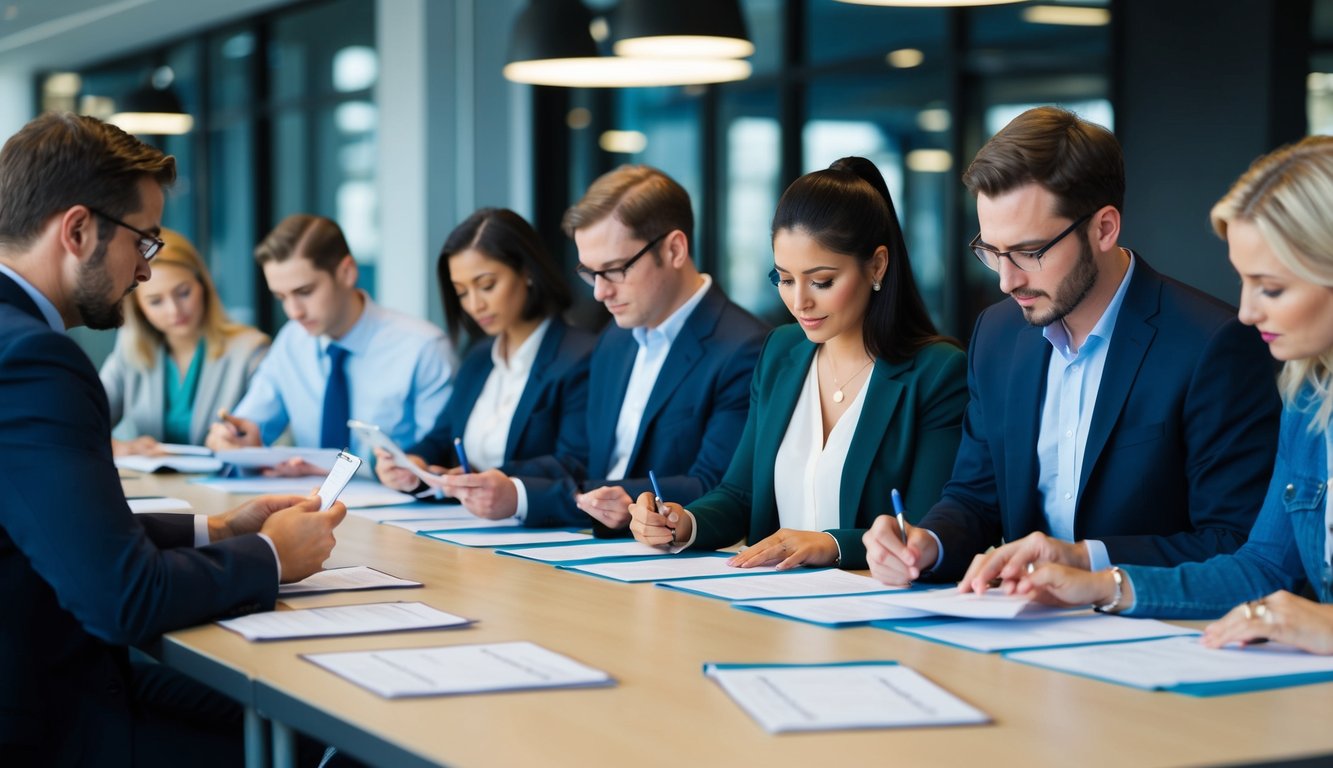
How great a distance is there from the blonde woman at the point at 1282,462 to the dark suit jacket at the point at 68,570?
4.35ft

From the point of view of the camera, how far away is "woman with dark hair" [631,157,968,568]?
10.2 feet

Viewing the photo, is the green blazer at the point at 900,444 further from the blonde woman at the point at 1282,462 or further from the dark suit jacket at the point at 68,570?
the dark suit jacket at the point at 68,570

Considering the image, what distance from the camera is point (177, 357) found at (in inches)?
224

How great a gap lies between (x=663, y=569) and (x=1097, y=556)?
81 cm

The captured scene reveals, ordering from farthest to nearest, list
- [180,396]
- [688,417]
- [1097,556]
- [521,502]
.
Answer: [180,396], [688,417], [521,502], [1097,556]

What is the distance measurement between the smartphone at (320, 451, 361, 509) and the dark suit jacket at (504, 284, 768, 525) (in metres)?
0.74

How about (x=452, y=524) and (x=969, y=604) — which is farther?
(x=452, y=524)

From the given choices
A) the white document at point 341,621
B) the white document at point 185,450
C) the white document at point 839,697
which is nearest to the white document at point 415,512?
the white document at point 341,621

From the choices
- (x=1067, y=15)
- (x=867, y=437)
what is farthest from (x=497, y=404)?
(x=1067, y=15)

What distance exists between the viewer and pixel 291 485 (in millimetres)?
4234

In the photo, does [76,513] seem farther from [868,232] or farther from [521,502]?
[868,232]

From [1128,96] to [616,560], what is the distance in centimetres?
356

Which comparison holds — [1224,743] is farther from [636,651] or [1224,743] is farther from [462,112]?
[462,112]

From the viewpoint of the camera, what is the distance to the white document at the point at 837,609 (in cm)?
228
